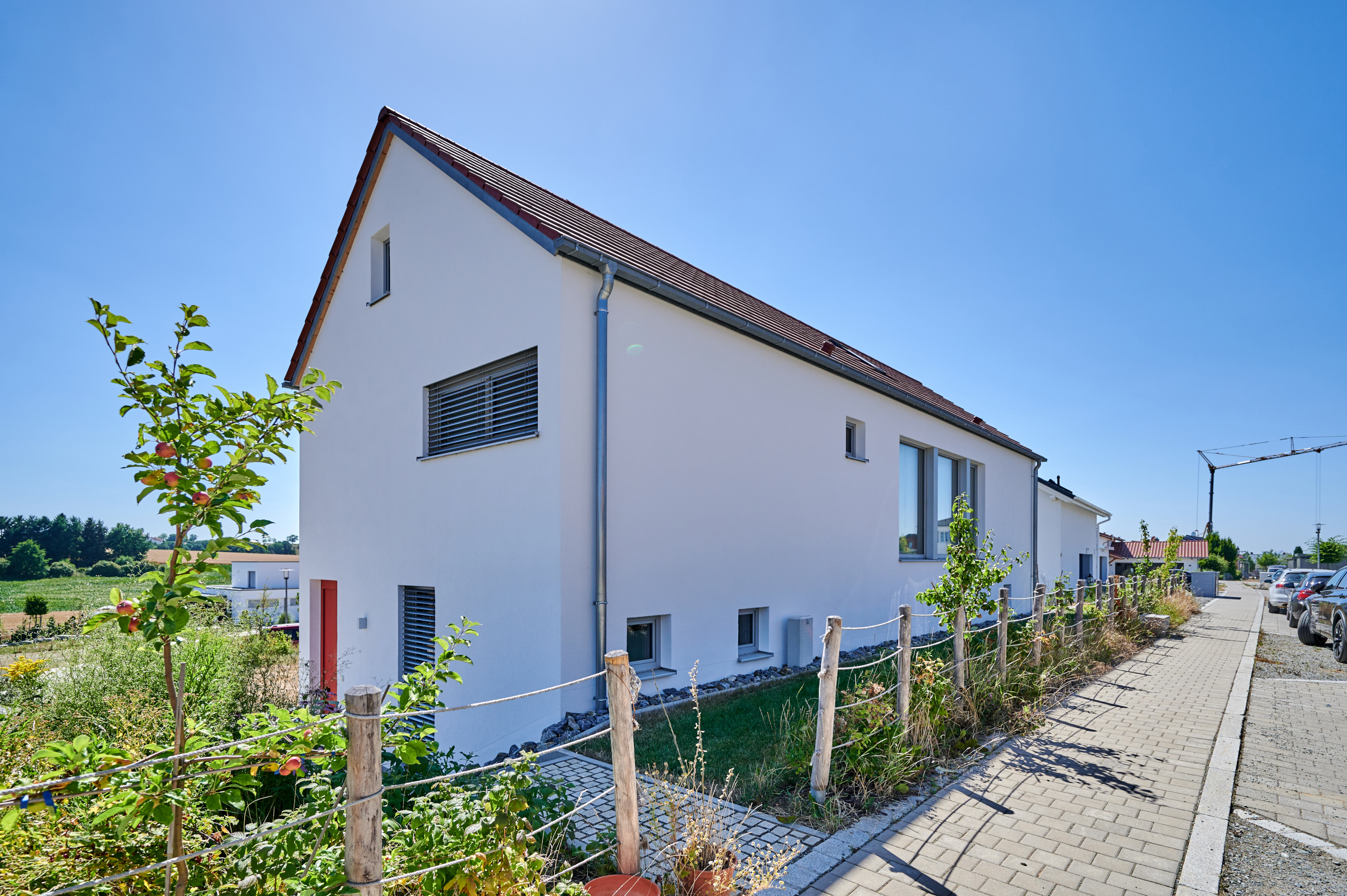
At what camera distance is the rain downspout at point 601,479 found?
21.4 ft

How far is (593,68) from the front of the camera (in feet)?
25.2

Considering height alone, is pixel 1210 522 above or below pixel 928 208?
below

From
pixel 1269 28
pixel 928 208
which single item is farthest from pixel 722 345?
pixel 1269 28

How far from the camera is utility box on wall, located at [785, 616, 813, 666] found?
29.7 feet

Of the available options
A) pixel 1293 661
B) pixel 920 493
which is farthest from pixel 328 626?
pixel 1293 661

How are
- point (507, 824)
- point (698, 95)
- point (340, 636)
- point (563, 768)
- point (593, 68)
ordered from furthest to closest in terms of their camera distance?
point (340, 636) → point (698, 95) → point (593, 68) → point (563, 768) → point (507, 824)

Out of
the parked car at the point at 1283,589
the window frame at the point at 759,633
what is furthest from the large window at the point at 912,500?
the parked car at the point at 1283,589

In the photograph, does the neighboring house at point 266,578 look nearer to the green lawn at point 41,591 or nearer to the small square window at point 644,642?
the green lawn at point 41,591

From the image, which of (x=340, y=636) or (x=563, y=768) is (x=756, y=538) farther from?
(x=340, y=636)

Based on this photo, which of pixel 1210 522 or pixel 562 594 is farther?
pixel 1210 522

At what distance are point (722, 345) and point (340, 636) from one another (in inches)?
301

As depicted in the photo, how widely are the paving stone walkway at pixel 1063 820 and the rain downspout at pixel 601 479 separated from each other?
3.34 m

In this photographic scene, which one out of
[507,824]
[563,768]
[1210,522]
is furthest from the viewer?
[1210,522]

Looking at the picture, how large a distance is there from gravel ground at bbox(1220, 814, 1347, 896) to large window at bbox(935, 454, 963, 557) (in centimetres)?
917
